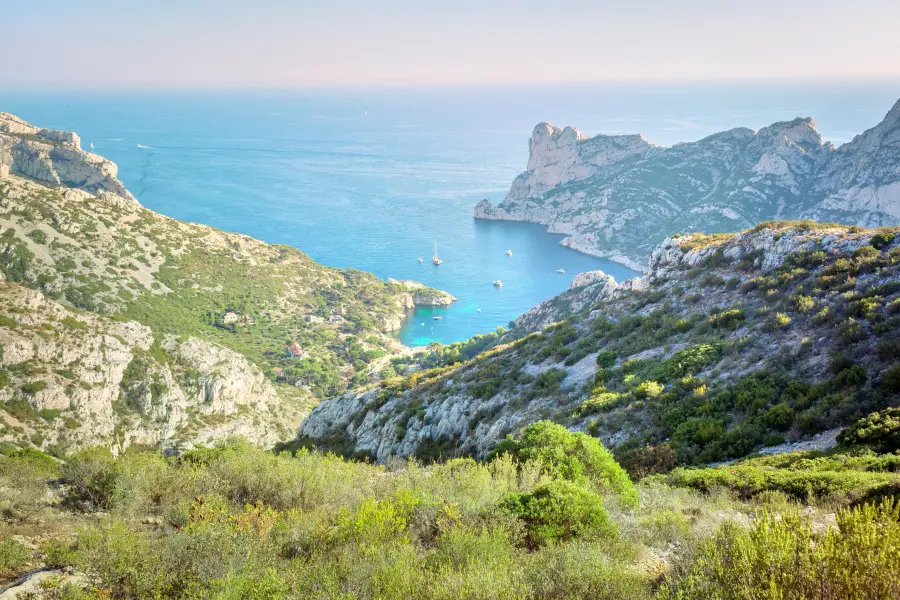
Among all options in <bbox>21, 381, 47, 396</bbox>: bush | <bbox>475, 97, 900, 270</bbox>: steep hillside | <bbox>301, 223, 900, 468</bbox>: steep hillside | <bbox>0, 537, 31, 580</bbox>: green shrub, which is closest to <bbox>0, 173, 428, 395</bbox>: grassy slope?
<bbox>21, 381, 47, 396</bbox>: bush

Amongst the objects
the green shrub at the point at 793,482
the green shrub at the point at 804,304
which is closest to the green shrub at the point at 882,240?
the green shrub at the point at 804,304

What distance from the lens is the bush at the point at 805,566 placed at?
499cm

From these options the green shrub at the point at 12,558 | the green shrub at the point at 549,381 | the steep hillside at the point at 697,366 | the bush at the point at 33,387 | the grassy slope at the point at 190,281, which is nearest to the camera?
the green shrub at the point at 12,558

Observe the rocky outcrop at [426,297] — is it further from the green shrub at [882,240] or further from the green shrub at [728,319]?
the green shrub at [882,240]

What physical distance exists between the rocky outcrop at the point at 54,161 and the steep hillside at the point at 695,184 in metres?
102

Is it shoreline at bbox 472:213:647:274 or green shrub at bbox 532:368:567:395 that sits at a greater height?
shoreline at bbox 472:213:647:274

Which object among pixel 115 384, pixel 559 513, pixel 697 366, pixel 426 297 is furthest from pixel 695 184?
pixel 559 513

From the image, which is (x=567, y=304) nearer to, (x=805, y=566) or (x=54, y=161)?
(x=805, y=566)

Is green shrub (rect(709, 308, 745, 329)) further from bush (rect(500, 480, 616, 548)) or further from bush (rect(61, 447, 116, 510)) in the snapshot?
bush (rect(61, 447, 116, 510))

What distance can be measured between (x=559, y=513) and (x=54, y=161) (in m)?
151

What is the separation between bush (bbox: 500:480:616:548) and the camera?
9.51 m

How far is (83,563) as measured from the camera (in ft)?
29.0

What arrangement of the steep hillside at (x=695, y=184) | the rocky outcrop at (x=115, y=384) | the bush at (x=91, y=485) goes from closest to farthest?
the bush at (x=91, y=485) < the rocky outcrop at (x=115, y=384) < the steep hillside at (x=695, y=184)

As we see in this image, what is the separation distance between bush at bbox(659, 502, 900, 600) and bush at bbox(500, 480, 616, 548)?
3.19m
